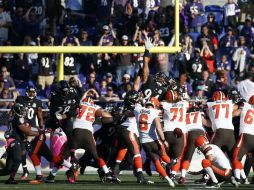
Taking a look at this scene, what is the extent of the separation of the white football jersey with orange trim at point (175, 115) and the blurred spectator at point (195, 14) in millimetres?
6022

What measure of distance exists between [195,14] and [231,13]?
3.06ft

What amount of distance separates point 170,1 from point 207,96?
2.02 metres

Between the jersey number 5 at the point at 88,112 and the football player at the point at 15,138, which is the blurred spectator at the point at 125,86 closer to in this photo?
the jersey number 5 at the point at 88,112

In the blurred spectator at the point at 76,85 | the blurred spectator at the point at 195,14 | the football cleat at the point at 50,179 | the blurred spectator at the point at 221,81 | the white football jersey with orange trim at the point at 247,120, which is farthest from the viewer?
the blurred spectator at the point at 195,14

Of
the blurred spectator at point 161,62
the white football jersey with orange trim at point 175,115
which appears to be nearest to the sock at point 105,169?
the white football jersey with orange trim at point 175,115

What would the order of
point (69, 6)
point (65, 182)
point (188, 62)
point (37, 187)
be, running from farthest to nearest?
point (188, 62), point (69, 6), point (65, 182), point (37, 187)

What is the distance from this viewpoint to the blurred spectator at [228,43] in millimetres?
25078

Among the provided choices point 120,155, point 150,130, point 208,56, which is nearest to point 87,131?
point 120,155

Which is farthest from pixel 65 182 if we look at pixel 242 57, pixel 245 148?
pixel 242 57

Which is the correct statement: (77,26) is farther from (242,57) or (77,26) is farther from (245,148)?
(245,148)

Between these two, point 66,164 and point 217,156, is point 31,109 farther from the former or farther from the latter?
point 217,156

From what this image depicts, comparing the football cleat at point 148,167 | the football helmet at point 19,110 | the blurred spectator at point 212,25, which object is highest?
the blurred spectator at point 212,25

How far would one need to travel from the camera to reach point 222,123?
18875 mm

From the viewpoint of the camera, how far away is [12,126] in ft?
62.8
